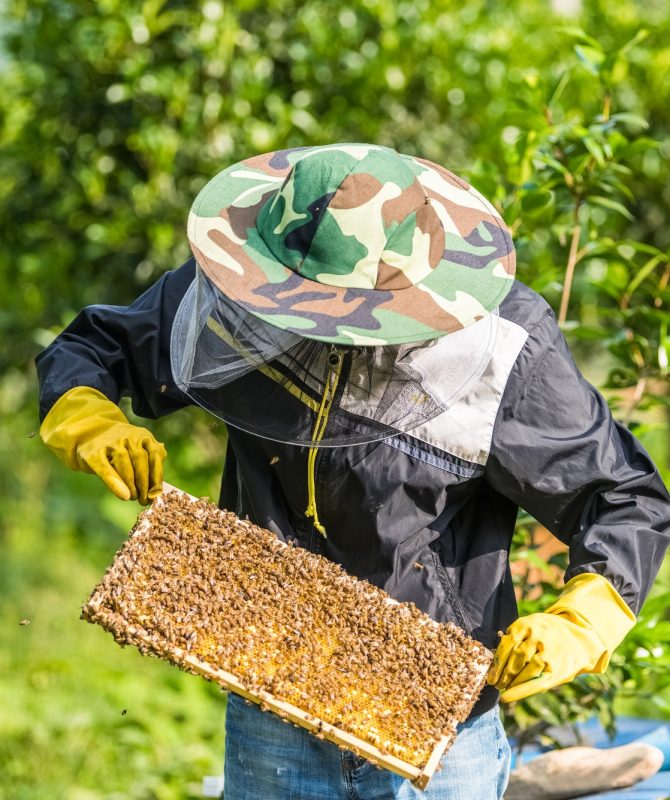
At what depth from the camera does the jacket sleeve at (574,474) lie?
198 cm

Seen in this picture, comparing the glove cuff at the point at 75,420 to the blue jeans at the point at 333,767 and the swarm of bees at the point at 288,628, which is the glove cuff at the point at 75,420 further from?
the blue jeans at the point at 333,767

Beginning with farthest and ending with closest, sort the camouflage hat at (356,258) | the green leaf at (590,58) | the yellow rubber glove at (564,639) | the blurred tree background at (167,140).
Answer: the blurred tree background at (167,140) < the green leaf at (590,58) < the yellow rubber glove at (564,639) < the camouflage hat at (356,258)

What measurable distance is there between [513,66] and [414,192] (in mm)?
3101

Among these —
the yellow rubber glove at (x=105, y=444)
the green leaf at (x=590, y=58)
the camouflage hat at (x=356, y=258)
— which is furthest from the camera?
the green leaf at (x=590, y=58)

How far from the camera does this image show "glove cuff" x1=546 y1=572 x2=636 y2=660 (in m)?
1.92

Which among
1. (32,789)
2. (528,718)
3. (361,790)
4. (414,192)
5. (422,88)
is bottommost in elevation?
(32,789)

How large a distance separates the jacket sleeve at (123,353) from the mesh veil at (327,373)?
0.86 feet

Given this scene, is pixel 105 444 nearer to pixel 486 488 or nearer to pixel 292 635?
pixel 292 635

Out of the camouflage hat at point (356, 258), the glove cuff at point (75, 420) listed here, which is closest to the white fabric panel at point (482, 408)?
the camouflage hat at point (356, 258)

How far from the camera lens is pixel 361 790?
2.11 m

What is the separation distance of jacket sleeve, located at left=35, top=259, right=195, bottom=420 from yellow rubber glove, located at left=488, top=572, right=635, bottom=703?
3.02 feet

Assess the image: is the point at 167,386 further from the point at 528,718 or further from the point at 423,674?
the point at 528,718

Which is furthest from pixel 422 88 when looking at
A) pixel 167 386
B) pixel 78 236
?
pixel 167 386

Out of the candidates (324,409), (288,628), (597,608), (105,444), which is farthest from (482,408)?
(105,444)
